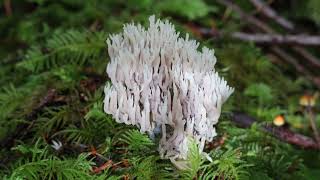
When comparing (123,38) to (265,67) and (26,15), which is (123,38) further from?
(26,15)

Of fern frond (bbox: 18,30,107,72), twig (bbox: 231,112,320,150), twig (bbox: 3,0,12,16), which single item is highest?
twig (bbox: 3,0,12,16)

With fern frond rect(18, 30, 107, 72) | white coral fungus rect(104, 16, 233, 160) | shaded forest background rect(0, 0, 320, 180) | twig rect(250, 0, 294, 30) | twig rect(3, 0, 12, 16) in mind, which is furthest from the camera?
twig rect(3, 0, 12, 16)

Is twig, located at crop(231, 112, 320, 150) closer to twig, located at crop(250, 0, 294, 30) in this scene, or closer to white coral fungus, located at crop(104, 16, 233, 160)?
white coral fungus, located at crop(104, 16, 233, 160)

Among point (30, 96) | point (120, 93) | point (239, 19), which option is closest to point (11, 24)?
point (30, 96)

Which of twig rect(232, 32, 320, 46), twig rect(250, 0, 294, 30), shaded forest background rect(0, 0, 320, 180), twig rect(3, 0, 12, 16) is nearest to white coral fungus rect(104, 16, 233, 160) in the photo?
shaded forest background rect(0, 0, 320, 180)

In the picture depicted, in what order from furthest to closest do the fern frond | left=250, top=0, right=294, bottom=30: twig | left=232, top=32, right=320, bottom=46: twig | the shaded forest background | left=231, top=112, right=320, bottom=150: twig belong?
left=250, top=0, right=294, bottom=30: twig < left=232, top=32, right=320, bottom=46: twig < the fern frond < left=231, top=112, right=320, bottom=150: twig < the shaded forest background

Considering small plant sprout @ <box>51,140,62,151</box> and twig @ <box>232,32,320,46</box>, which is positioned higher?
twig @ <box>232,32,320,46</box>

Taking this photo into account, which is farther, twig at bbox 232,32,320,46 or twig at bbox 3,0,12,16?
twig at bbox 3,0,12,16

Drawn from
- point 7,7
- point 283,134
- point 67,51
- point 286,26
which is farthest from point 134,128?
point 7,7
